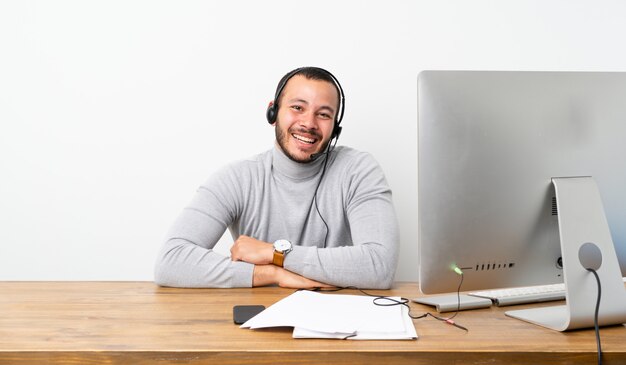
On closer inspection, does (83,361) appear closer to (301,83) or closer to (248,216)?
(248,216)

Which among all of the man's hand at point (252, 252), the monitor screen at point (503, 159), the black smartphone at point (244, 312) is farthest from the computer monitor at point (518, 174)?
the man's hand at point (252, 252)

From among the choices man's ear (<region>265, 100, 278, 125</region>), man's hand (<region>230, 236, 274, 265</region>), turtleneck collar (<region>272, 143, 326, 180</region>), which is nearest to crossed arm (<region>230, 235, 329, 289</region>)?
man's hand (<region>230, 236, 274, 265</region>)

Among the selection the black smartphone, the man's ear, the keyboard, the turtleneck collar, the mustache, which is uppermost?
the man's ear

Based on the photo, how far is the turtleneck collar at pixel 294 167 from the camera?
2143 mm

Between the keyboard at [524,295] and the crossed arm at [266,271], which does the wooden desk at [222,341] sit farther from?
the crossed arm at [266,271]

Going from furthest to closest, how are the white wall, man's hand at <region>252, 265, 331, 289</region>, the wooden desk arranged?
the white wall → man's hand at <region>252, 265, 331, 289</region> → the wooden desk

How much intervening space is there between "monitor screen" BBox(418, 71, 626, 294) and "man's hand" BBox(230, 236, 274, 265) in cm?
62

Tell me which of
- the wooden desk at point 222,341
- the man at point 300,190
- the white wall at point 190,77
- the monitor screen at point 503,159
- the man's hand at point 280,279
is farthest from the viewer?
the white wall at point 190,77

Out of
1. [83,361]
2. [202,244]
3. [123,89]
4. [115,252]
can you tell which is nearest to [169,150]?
[123,89]

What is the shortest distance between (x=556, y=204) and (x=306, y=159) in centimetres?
106

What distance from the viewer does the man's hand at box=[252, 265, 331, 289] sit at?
1627mm

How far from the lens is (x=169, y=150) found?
2848 mm

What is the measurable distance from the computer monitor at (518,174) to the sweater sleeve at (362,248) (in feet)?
1.47

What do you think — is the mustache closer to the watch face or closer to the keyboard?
the watch face
